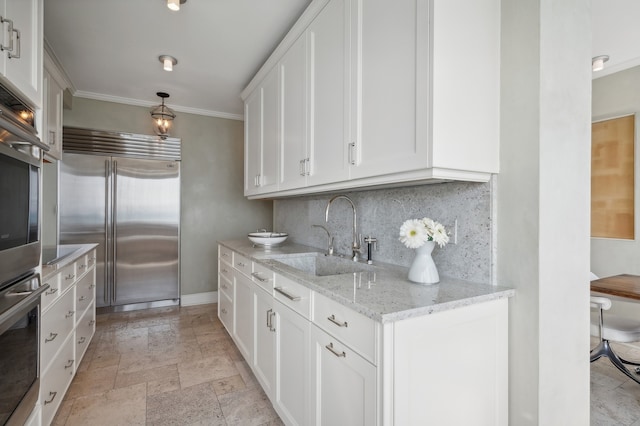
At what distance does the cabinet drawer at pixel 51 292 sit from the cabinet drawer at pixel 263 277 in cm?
111

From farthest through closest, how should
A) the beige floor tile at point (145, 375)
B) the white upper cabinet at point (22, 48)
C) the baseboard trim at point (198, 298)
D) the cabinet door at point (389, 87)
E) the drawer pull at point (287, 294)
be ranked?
the baseboard trim at point (198, 298) < the beige floor tile at point (145, 375) < the drawer pull at point (287, 294) < the cabinet door at point (389, 87) < the white upper cabinet at point (22, 48)

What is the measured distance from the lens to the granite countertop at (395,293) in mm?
1124

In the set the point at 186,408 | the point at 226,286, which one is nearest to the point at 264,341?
the point at 186,408

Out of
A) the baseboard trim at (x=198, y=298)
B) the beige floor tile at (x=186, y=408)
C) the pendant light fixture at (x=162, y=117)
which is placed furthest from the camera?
the baseboard trim at (x=198, y=298)

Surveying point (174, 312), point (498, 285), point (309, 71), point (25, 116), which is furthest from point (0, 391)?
point (174, 312)

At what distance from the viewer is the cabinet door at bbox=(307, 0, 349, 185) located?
176cm

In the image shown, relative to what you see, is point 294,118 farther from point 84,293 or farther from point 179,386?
point 84,293

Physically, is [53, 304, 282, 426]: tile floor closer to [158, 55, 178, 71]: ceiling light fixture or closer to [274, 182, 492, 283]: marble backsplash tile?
[274, 182, 492, 283]: marble backsplash tile

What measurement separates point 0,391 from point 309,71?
2.05 m

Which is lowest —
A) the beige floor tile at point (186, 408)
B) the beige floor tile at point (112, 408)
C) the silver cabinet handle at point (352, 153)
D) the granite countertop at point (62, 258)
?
the beige floor tile at point (112, 408)

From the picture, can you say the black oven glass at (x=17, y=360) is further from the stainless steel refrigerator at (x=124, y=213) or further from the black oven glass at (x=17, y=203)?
the stainless steel refrigerator at (x=124, y=213)

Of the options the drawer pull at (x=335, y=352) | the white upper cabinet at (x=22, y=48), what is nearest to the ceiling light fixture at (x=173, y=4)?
the white upper cabinet at (x=22, y=48)

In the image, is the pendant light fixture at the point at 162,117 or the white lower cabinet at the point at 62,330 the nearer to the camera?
the white lower cabinet at the point at 62,330

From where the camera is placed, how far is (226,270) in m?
3.07
